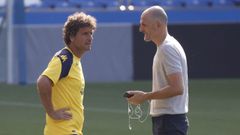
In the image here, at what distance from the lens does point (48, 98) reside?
6.14m

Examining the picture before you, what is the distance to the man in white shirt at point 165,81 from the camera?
6.35 meters

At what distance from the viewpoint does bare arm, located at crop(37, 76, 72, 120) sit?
6129mm

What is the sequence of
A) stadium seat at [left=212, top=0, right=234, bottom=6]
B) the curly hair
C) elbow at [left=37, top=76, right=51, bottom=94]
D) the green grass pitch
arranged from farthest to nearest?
stadium seat at [left=212, top=0, right=234, bottom=6] → the green grass pitch → the curly hair → elbow at [left=37, top=76, right=51, bottom=94]

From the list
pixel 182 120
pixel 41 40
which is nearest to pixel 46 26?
pixel 41 40

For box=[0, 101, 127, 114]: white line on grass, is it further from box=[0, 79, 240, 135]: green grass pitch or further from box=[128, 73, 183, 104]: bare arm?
box=[128, 73, 183, 104]: bare arm

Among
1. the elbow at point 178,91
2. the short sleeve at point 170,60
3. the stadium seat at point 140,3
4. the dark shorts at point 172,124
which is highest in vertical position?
the short sleeve at point 170,60

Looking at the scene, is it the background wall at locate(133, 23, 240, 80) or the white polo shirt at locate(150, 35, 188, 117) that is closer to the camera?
the white polo shirt at locate(150, 35, 188, 117)

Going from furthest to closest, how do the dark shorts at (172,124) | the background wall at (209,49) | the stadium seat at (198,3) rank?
the stadium seat at (198,3), the background wall at (209,49), the dark shorts at (172,124)

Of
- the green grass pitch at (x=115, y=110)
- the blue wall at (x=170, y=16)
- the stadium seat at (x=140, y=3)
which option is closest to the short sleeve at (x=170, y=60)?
the green grass pitch at (x=115, y=110)

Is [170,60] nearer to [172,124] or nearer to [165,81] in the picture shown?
[165,81]

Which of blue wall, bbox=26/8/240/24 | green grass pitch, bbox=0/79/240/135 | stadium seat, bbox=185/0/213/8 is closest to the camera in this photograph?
green grass pitch, bbox=0/79/240/135

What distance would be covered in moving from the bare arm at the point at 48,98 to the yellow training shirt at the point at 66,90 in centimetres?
5

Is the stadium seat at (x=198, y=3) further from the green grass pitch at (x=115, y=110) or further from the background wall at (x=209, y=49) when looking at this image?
the green grass pitch at (x=115, y=110)

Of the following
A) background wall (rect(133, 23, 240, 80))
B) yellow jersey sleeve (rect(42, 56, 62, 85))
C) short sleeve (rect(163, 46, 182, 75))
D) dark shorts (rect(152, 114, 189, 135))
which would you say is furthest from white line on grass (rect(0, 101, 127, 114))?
yellow jersey sleeve (rect(42, 56, 62, 85))
